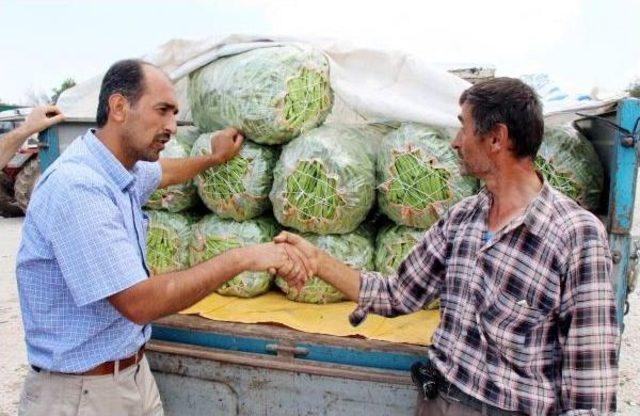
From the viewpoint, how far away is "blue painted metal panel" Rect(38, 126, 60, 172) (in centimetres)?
323

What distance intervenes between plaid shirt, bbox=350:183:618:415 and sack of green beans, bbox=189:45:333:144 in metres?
1.07

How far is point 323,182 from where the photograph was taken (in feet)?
8.84

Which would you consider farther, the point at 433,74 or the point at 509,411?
the point at 433,74

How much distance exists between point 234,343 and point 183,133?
1282 millimetres

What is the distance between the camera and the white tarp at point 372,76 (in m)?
2.80

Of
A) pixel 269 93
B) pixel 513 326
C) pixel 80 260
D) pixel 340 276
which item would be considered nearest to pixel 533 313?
pixel 513 326

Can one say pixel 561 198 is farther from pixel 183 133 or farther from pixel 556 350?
pixel 183 133

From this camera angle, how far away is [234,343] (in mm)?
2611

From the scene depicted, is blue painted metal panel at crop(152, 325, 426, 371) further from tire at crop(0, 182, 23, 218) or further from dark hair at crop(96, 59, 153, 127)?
tire at crop(0, 182, 23, 218)

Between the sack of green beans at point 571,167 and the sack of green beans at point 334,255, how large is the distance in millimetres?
905

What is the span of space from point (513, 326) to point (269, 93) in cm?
154

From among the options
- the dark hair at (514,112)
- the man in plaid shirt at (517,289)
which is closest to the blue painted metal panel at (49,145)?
the man in plaid shirt at (517,289)

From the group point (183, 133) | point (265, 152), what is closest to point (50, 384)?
point (265, 152)

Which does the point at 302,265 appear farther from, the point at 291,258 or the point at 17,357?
the point at 17,357
